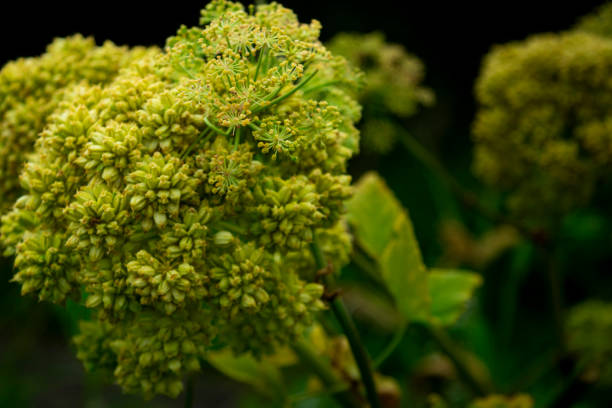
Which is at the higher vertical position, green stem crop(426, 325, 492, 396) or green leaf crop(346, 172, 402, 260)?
green leaf crop(346, 172, 402, 260)

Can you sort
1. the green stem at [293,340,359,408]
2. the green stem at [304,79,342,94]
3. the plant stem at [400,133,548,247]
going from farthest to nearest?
the plant stem at [400,133,548,247]
the green stem at [293,340,359,408]
the green stem at [304,79,342,94]

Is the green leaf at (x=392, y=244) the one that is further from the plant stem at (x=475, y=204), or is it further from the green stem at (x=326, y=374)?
the plant stem at (x=475, y=204)

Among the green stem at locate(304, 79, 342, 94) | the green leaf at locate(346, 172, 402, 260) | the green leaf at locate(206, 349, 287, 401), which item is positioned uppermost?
the green stem at locate(304, 79, 342, 94)

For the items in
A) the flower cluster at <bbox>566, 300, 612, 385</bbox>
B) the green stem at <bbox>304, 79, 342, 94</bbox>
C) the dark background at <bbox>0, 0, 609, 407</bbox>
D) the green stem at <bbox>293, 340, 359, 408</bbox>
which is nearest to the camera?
the green stem at <bbox>304, 79, 342, 94</bbox>

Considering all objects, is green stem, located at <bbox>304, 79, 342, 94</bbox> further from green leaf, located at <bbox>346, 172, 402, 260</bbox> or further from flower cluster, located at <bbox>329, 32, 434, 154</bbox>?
flower cluster, located at <bbox>329, 32, 434, 154</bbox>

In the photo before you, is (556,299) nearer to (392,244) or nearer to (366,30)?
(392,244)

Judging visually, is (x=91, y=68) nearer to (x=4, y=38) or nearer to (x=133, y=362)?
(x=133, y=362)

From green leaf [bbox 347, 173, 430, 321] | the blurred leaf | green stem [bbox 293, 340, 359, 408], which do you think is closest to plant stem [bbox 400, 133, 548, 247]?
green leaf [bbox 347, 173, 430, 321]
